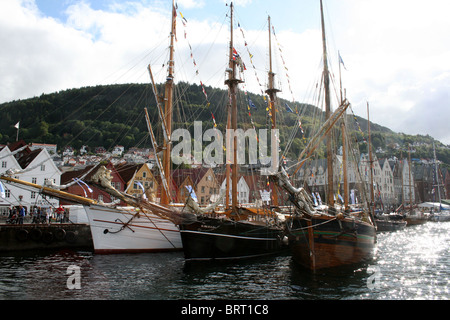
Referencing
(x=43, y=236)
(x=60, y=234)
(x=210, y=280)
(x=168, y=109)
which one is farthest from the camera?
(x=60, y=234)

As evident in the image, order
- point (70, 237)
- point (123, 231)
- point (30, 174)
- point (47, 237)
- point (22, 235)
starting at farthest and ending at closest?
point (30, 174) < point (70, 237) < point (47, 237) < point (22, 235) < point (123, 231)

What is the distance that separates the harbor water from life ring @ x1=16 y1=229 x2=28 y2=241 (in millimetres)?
5140

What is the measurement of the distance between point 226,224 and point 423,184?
137907mm

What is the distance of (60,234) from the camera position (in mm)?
35156

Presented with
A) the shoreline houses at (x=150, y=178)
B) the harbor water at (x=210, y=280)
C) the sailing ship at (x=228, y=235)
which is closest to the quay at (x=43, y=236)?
the shoreline houses at (x=150, y=178)

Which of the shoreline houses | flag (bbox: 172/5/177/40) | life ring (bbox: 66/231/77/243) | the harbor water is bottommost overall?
the harbor water

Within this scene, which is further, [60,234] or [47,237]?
[60,234]

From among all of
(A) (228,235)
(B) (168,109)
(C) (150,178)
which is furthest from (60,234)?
(C) (150,178)

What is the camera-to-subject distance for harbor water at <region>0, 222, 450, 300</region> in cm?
1656

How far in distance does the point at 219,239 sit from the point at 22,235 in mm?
20462

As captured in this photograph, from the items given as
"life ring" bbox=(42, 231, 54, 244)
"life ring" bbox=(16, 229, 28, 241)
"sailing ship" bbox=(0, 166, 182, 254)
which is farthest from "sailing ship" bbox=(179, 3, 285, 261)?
"life ring" bbox=(16, 229, 28, 241)

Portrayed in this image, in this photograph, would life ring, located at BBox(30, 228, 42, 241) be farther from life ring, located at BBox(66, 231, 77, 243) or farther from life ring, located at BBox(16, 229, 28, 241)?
life ring, located at BBox(66, 231, 77, 243)

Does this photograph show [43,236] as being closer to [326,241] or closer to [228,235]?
[228,235]

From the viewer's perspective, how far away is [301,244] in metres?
21.8
